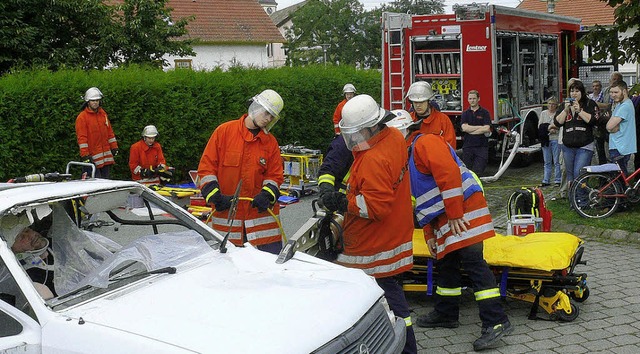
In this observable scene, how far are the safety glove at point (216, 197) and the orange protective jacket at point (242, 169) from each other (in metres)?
0.11

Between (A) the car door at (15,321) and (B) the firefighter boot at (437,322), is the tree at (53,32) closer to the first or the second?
(B) the firefighter boot at (437,322)

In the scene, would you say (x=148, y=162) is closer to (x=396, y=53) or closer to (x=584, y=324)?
(x=396, y=53)

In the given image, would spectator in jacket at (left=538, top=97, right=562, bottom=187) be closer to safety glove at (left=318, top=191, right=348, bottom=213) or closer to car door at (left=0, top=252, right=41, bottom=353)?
safety glove at (left=318, top=191, right=348, bottom=213)

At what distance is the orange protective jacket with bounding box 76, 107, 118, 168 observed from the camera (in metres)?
12.3

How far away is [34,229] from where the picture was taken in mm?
4820

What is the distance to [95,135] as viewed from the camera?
41.1ft

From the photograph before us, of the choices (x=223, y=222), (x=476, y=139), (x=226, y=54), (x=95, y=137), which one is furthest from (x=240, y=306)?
(x=226, y=54)

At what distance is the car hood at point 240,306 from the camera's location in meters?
3.45

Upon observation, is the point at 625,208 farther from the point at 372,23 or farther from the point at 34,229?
the point at 372,23

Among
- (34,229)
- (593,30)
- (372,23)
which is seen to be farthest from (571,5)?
(34,229)

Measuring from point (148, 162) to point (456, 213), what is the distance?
8022mm

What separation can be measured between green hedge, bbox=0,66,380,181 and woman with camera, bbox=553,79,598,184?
23.9 ft

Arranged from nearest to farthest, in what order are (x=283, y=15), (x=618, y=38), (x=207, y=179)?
(x=207, y=179)
(x=618, y=38)
(x=283, y=15)

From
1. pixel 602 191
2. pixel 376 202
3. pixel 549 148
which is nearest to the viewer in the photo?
pixel 376 202
